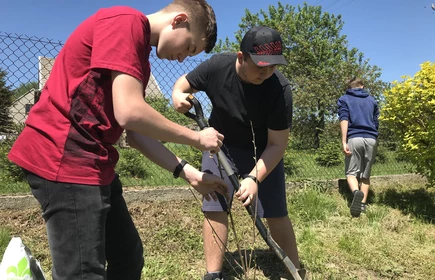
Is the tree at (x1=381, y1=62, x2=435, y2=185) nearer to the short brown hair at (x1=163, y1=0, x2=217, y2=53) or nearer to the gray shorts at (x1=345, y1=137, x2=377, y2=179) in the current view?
the gray shorts at (x1=345, y1=137, x2=377, y2=179)

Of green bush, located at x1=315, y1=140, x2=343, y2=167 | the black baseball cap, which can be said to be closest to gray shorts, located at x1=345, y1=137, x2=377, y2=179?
the black baseball cap

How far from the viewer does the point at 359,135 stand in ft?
16.0

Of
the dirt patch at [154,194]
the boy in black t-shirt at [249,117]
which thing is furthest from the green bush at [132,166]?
the boy in black t-shirt at [249,117]

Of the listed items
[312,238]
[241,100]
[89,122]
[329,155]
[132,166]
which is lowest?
[132,166]

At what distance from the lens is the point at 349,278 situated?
8.98 feet

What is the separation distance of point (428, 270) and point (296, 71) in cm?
2271

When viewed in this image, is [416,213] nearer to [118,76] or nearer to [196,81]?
[196,81]

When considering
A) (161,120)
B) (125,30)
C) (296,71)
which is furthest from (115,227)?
(296,71)

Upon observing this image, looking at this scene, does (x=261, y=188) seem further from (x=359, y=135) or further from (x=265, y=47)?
(x=359, y=135)

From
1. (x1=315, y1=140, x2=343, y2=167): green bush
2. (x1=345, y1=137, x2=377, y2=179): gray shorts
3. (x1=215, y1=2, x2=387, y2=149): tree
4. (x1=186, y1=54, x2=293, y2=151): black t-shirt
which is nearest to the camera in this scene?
(x1=186, y1=54, x2=293, y2=151): black t-shirt

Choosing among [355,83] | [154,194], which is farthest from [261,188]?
[355,83]

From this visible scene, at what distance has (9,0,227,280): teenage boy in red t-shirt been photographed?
126cm

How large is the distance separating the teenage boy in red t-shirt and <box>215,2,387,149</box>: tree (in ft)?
36.2

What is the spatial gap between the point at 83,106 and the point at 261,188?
5.00ft
